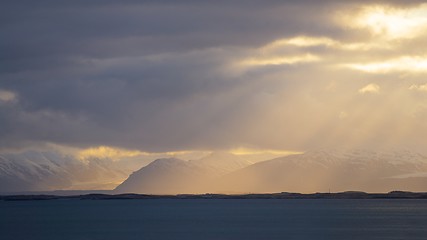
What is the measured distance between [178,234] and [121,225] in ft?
102

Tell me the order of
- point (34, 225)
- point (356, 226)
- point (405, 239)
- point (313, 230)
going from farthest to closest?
point (34, 225) < point (356, 226) < point (313, 230) < point (405, 239)

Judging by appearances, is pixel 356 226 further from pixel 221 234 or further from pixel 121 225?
pixel 121 225

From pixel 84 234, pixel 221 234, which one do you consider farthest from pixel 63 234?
pixel 221 234

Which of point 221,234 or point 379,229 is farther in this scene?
point 379,229

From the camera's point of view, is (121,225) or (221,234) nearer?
(221,234)

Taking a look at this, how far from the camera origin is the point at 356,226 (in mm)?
155625

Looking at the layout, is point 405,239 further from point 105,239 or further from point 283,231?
point 105,239

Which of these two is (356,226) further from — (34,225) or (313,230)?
(34,225)

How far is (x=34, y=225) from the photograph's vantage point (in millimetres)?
172000

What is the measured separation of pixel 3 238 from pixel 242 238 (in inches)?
1397

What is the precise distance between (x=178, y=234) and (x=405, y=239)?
110ft

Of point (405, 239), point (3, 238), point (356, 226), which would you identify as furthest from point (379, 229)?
point (3, 238)

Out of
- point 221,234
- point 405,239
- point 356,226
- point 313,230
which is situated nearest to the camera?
point 405,239

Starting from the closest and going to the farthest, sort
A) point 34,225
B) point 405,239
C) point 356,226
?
point 405,239, point 356,226, point 34,225
